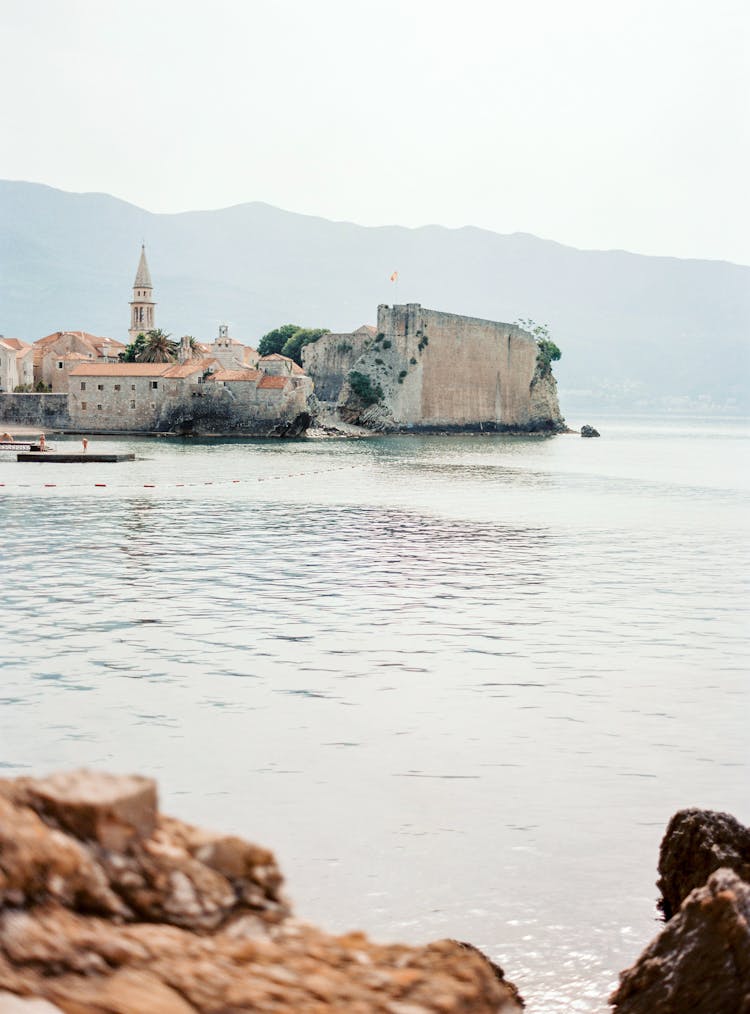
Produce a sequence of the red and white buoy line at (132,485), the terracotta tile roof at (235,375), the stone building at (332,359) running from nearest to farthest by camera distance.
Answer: the red and white buoy line at (132,485) < the terracotta tile roof at (235,375) < the stone building at (332,359)

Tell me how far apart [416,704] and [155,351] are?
2776 inches

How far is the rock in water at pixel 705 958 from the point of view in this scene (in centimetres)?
Answer: 311

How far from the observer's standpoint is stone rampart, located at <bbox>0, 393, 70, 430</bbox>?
66.1m

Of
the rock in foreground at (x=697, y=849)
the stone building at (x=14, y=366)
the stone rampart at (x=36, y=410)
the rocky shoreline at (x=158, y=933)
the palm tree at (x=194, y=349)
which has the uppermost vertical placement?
the palm tree at (x=194, y=349)

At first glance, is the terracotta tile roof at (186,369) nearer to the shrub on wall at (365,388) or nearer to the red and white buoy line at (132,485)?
the shrub on wall at (365,388)

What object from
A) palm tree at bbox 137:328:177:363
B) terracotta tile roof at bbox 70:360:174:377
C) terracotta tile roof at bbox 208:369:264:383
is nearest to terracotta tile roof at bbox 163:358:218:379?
terracotta tile roof at bbox 70:360:174:377

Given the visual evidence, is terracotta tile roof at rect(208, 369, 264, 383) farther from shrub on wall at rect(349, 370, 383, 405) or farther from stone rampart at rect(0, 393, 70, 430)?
shrub on wall at rect(349, 370, 383, 405)

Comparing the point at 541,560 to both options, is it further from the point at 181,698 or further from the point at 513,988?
the point at 513,988

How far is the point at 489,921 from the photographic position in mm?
4832

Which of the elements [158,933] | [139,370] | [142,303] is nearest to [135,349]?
[142,303]

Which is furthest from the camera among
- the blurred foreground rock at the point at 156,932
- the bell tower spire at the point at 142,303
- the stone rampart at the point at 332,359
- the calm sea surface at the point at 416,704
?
the bell tower spire at the point at 142,303

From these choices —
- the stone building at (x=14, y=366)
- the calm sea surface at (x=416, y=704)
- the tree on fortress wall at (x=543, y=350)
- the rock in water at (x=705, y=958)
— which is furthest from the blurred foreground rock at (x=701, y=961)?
the tree on fortress wall at (x=543, y=350)

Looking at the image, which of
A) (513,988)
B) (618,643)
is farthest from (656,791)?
(618,643)

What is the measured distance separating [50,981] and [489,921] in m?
3.18
